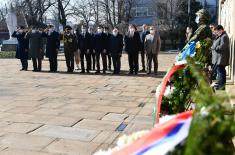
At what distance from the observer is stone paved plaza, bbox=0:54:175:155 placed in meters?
5.41

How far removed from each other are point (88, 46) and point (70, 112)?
717 cm

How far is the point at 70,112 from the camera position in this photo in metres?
7.47

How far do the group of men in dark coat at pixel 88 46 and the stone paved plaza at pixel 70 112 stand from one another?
4.79 ft

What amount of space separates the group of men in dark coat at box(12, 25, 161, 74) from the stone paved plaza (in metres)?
1.46

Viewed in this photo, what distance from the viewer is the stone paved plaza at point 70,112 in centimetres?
541

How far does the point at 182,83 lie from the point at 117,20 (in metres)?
41.8

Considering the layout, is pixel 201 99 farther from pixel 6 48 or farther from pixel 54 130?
pixel 6 48

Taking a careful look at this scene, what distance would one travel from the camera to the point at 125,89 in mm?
10375

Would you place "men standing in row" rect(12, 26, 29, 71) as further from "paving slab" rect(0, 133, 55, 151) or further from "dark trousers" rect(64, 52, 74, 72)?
"paving slab" rect(0, 133, 55, 151)

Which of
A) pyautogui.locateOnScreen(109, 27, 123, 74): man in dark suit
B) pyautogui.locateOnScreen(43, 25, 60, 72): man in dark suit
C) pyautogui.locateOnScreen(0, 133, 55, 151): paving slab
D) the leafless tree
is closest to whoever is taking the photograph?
pyautogui.locateOnScreen(0, 133, 55, 151): paving slab

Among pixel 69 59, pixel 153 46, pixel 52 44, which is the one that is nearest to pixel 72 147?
pixel 153 46

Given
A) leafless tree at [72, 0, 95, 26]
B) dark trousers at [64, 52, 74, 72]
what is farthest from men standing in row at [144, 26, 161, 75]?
leafless tree at [72, 0, 95, 26]

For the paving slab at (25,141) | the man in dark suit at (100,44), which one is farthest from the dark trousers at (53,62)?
the paving slab at (25,141)

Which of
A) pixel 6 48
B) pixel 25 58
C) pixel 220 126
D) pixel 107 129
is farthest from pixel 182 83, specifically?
pixel 6 48
